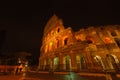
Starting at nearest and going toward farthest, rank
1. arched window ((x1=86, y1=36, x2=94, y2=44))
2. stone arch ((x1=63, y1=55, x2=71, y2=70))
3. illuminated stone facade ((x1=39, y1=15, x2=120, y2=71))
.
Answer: illuminated stone facade ((x1=39, y1=15, x2=120, y2=71))
stone arch ((x1=63, y1=55, x2=71, y2=70))
arched window ((x1=86, y1=36, x2=94, y2=44))

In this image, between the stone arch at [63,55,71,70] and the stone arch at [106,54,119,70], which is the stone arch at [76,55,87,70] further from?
the stone arch at [106,54,119,70]

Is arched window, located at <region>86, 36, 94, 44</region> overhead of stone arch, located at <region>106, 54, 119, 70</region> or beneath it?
overhead

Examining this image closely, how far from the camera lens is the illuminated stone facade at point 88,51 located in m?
17.0

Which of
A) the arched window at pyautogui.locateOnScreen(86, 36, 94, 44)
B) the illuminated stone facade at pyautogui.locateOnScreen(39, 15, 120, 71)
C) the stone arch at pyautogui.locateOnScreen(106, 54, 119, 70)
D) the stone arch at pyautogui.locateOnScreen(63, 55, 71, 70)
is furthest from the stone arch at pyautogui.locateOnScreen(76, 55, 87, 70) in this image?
the stone arch at pyautogui.locateOnScreen(106, 54, 119, 70)

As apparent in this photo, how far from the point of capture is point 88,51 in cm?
1741

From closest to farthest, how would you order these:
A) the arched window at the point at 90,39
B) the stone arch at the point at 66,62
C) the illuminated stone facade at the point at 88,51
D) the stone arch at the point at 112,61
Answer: the illuminated stone facade at the point at 88,51, the stone arch at the point at 112,61, the stone arch at the point at 66,62, the arched window at the point at 90,39

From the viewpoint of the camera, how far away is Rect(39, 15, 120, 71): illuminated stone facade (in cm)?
1705

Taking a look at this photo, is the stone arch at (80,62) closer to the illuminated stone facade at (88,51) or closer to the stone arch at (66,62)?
the illuminated stone facade at (88,51)

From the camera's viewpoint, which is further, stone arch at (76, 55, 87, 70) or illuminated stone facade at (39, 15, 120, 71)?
illuminated stone facade at (39, 15, 120, 71)

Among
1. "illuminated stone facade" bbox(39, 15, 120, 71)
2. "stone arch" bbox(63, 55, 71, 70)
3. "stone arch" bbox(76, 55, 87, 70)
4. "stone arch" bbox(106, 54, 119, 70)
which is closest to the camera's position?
"stone arch" bbox(76, 55, 87, 70)

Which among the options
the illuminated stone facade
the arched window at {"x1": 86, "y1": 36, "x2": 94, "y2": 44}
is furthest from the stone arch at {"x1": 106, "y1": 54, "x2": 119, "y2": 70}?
the arched window at {"x1": 86, "y1": 36, "x2": 94, "y2": 44}

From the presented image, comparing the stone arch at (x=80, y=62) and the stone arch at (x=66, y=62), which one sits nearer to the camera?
the stone arch at (x=80, y=62)

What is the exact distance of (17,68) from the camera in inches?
897

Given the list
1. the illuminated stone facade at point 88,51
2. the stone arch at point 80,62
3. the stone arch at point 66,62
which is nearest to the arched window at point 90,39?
the illuminated stone facade at point 88,51
